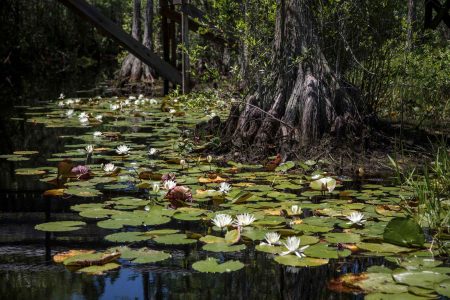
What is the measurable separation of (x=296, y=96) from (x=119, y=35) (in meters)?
6.19

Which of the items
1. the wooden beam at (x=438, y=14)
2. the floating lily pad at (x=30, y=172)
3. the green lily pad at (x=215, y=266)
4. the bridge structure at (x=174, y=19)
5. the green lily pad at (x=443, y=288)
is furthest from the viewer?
the bridge structure at (x=174, y=19)

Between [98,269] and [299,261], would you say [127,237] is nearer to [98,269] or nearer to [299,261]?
[98,269]

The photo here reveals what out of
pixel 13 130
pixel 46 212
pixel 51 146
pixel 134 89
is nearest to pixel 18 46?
pixel 134 89

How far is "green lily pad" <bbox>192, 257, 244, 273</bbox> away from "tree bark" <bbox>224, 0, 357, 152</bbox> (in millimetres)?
2961

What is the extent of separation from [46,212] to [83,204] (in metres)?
0.23

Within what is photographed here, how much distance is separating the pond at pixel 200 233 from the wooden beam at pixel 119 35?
5324 millimetres

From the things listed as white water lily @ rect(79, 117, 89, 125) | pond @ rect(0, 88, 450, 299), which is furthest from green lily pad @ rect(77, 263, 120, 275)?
white water lily @ rect(79, 117, 89, 125)

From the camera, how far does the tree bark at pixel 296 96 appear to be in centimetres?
566

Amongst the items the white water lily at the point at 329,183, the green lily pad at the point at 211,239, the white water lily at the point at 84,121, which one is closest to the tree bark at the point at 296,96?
the white water lily at the point at 329,183

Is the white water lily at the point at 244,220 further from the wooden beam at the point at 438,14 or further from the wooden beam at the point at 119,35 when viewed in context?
the wooden beam at the point at 119,35

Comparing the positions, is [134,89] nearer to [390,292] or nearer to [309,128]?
[309,128]

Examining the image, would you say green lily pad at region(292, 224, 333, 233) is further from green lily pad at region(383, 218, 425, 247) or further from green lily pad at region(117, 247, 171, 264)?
green lily pad at region(117, 247, 171, 264)

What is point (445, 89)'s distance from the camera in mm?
Result: 10008

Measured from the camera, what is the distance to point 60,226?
11.3 feet
